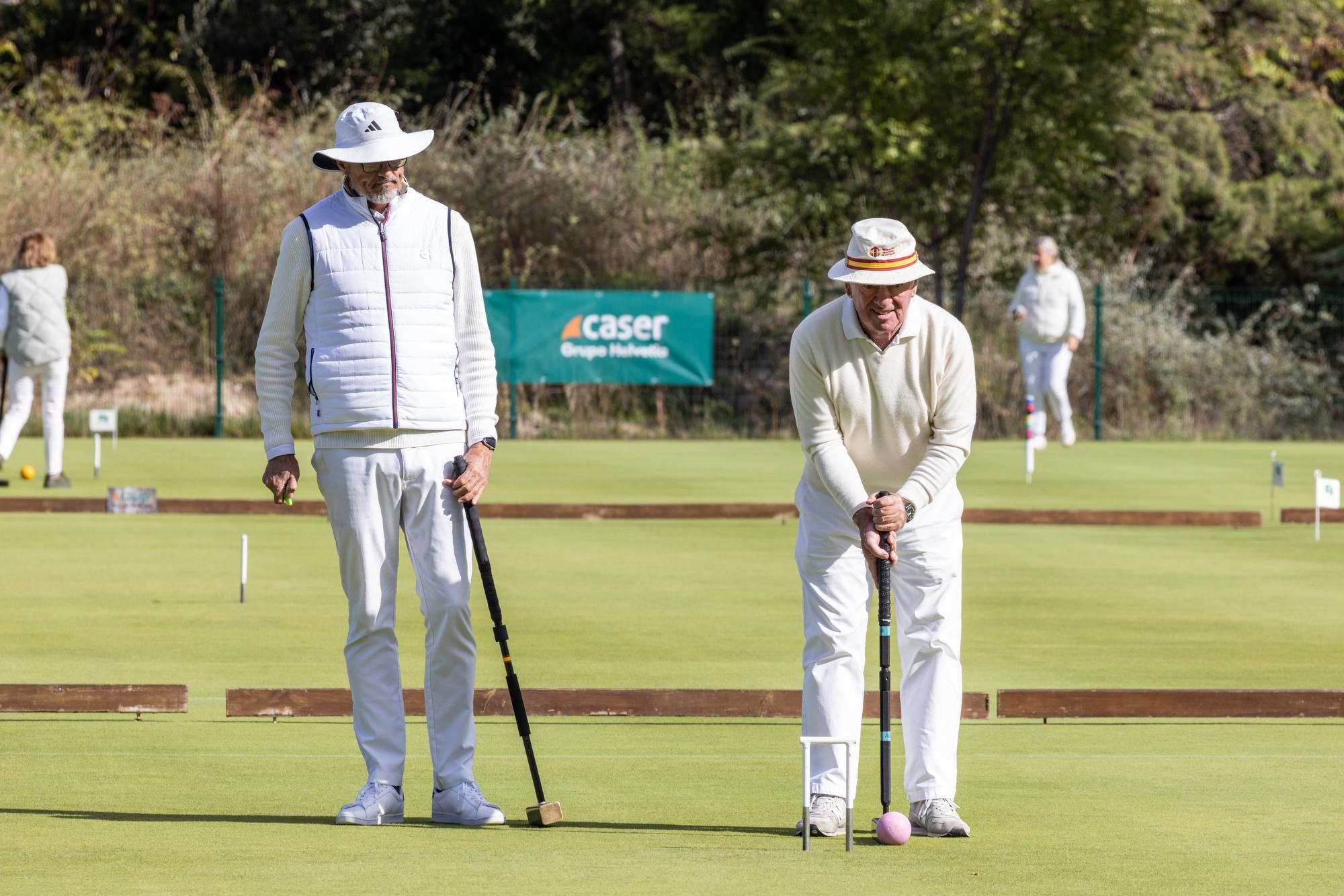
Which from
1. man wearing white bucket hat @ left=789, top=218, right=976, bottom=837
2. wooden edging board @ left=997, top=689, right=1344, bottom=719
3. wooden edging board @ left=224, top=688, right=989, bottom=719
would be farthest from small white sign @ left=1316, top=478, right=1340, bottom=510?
man wearing white bucket hat @ left=789, top=218, right=976, bottom=837

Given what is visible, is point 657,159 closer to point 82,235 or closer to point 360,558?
point 82,235

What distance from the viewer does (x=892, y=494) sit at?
5.02 m

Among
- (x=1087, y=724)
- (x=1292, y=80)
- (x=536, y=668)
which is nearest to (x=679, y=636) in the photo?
(x=536, y=668)

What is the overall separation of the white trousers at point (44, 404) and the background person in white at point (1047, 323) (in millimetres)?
8045

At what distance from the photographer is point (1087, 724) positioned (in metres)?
6.57

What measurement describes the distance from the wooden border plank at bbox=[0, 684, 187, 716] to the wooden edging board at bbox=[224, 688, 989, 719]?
183 millimetres

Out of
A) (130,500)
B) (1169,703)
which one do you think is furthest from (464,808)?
Answer: (130,500)

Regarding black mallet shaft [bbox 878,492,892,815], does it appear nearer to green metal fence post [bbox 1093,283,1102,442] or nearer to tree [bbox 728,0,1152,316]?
green metal fence post [bbox 1093,283,1102,442]

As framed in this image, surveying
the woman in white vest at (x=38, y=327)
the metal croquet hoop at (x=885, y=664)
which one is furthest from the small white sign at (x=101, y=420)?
the metal croquet hoop at (x=885, y=664)

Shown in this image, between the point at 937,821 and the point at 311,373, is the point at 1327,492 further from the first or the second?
the point at 311,373

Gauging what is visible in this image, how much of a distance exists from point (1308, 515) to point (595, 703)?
26.8 ft

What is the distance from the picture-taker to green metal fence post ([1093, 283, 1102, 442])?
2417 centimetres

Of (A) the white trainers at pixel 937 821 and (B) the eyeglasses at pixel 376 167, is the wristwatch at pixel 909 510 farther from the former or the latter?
(B) the eyeglasses at pixel 376 167

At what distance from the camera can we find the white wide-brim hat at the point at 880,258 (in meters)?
4.95
